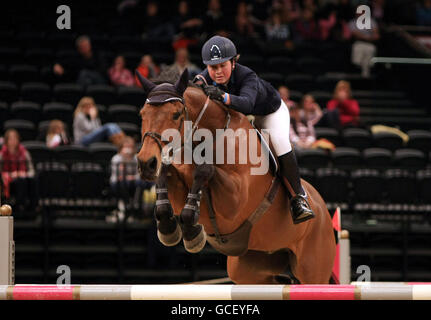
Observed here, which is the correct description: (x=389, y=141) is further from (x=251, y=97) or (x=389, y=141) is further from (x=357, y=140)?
(x=251, y=97)

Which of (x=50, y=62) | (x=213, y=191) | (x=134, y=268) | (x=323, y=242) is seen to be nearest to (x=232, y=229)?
(x=213, y=191)

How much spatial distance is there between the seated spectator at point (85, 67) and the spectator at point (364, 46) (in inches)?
211

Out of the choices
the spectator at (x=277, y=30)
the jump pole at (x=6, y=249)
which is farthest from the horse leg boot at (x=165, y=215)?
the spectator at (x=277, y=30)

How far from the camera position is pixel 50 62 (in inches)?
546

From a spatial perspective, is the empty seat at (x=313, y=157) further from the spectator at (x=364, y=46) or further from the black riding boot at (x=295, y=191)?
the spectator at (x=364, y=46)

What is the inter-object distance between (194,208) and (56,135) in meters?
6.36

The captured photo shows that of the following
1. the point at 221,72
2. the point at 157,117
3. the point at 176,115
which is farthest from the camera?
the point at 221,72

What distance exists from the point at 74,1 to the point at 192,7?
2.64 metres

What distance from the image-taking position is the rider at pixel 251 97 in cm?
564

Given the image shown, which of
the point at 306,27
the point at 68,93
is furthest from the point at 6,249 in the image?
the point at 306,27

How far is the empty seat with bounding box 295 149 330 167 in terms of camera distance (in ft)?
36.0

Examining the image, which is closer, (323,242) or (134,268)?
(323,242)

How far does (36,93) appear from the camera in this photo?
12.8 metres

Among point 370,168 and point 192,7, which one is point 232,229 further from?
point 192,7
